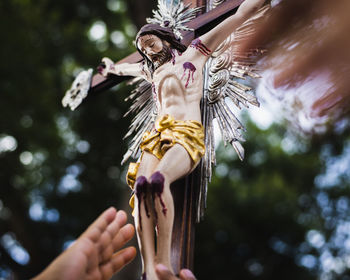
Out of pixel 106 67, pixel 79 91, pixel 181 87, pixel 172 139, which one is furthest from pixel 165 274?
pixel 79 91

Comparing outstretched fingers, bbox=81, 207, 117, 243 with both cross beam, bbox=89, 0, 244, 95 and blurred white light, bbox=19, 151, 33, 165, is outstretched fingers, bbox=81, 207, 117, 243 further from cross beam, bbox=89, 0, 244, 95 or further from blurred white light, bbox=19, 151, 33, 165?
blurred white light, bbox=19, 151, 33, 165

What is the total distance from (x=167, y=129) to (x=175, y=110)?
0.14 meters

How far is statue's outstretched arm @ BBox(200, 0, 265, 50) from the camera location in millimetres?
A: 2561

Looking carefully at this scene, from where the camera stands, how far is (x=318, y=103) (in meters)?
1.75

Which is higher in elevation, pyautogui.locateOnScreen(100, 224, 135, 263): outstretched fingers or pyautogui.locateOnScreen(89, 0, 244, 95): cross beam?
pyautogui.locateOnScreen(89, 0, 244, 95): cross beam

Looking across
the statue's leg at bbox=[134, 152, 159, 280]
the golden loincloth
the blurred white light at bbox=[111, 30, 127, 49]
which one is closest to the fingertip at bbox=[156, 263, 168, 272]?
the statue's leg at bbox=[134, 152, 159, 280]

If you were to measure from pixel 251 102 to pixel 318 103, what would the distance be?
2.30 feet

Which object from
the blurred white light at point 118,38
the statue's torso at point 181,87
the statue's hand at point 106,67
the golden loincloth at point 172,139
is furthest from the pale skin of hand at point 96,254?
the blurred white light at point 118,38

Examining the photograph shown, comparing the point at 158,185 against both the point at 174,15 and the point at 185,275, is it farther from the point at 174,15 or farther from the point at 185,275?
the point at 174,15

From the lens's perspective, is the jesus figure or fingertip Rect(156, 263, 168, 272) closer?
fingertip Rect(156, 263, 168, 272)

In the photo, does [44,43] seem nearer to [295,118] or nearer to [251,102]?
[251,102]

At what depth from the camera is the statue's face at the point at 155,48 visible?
2.58m

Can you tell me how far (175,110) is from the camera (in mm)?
2473

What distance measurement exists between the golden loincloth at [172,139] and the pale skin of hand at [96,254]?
430 millimetres
